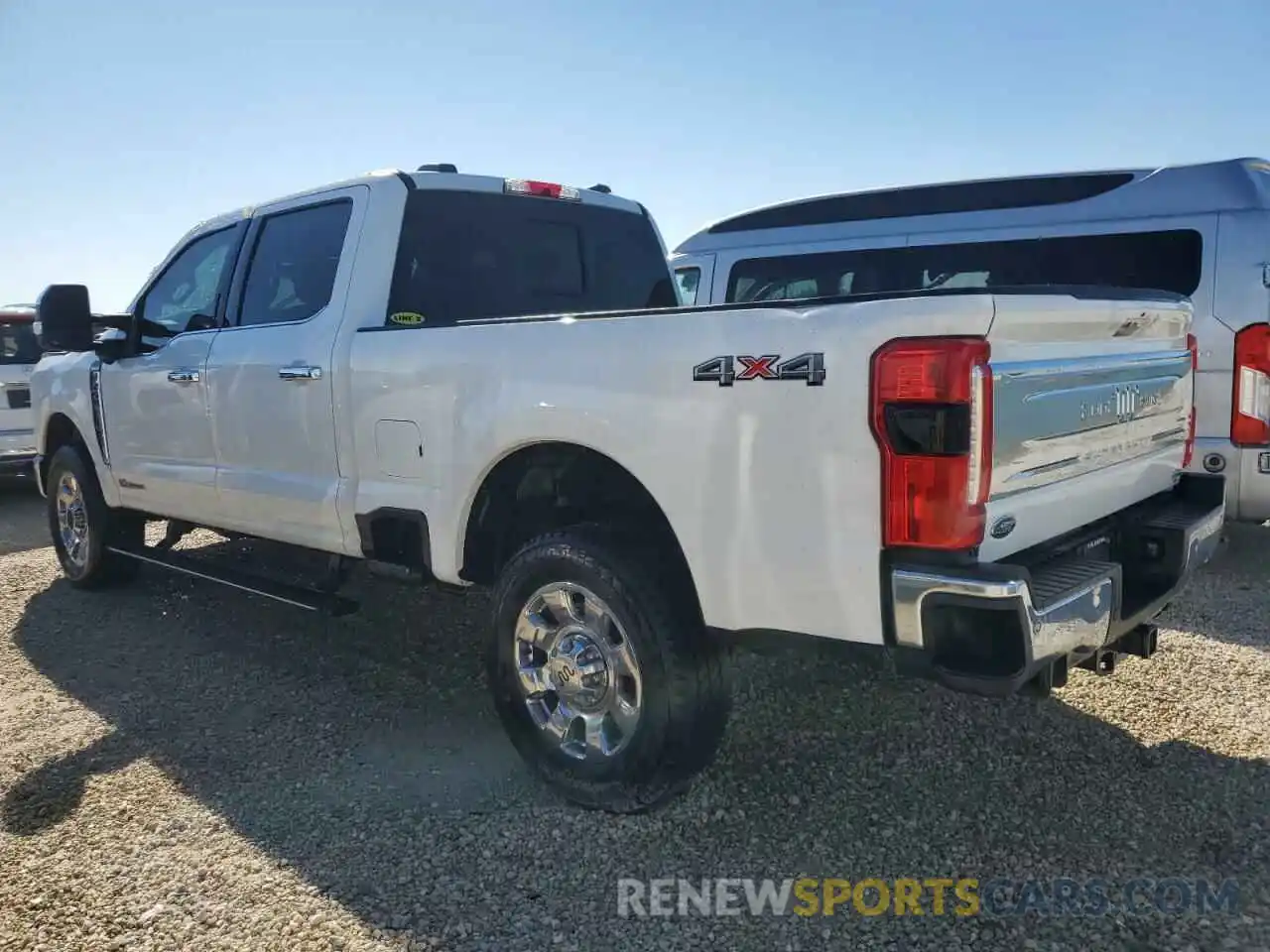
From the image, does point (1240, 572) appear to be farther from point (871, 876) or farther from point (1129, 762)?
point (871, 876)

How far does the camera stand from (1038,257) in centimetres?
664

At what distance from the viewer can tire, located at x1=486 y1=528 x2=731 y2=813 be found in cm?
302

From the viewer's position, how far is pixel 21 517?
9273 millimetres

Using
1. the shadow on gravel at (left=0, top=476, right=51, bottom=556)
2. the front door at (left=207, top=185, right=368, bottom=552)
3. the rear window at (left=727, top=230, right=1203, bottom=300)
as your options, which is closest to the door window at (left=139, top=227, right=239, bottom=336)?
the front door at (left=207, top=185, right=368, bottom=552)

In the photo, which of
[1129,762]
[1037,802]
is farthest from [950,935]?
[1129,762]

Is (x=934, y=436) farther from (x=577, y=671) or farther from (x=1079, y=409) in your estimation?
(x=577, y=671)

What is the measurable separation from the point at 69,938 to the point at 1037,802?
280 cm

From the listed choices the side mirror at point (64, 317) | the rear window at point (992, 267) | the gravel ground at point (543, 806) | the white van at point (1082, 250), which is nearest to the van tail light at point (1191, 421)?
the gravel ground at point (543, 806)

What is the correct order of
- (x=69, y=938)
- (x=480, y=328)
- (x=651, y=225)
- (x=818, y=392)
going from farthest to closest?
(x=651, y=225)
(x=480, y=328)
(x=69, y=938)
(x=818, y=392)

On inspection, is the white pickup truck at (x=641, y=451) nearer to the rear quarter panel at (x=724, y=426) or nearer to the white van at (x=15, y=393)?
the rear quarter panel at (x=724, y=426)

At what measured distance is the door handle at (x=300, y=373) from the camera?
4.09m

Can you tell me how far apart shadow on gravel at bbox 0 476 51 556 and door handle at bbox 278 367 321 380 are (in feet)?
15.3

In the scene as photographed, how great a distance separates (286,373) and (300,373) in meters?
0.11

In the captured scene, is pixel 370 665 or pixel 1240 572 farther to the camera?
pixel 1240 572
